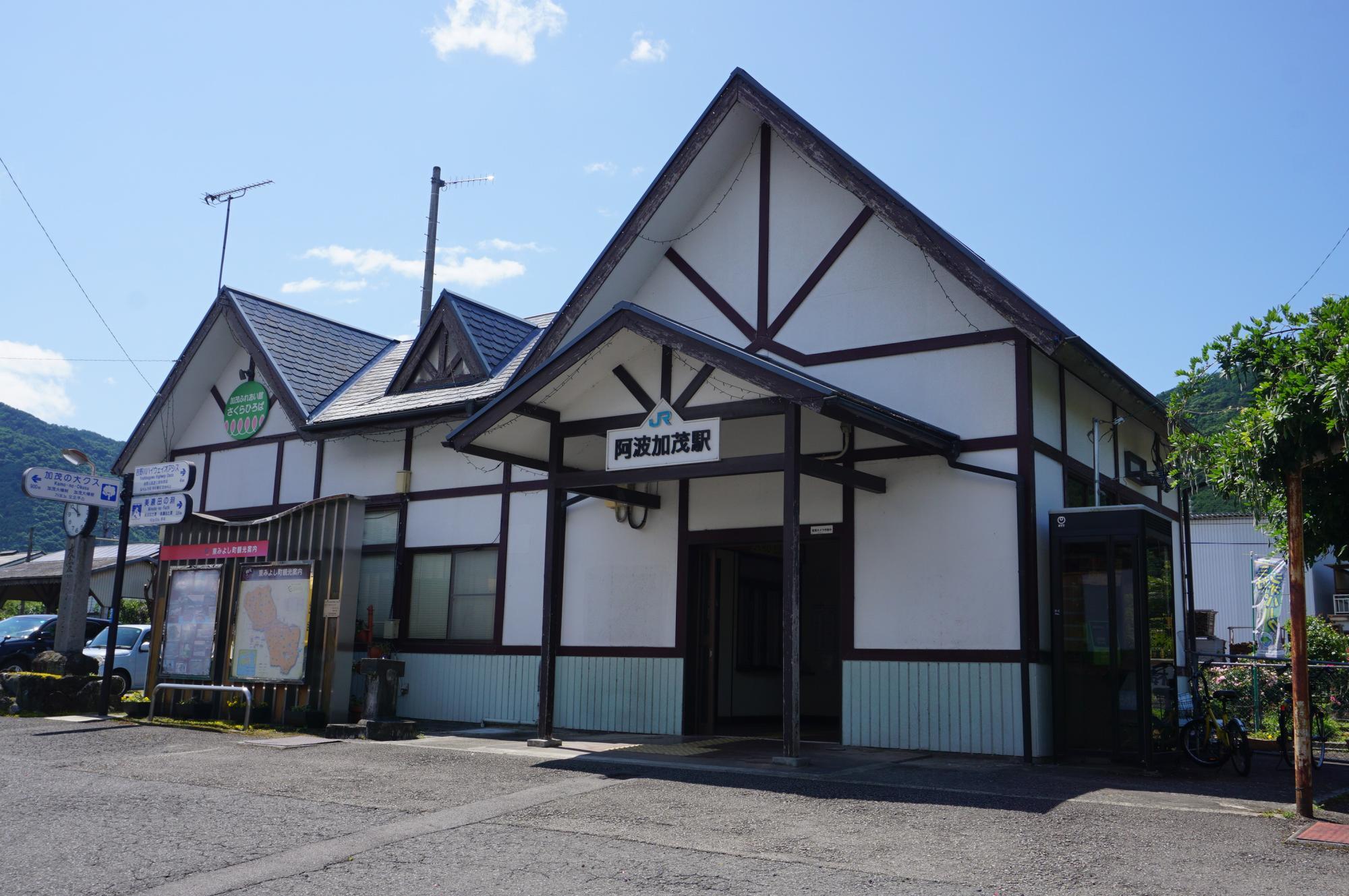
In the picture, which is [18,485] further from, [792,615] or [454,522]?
[792,615]

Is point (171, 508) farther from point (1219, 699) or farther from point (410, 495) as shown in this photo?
point (1219, 699)

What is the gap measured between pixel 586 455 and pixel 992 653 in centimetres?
559

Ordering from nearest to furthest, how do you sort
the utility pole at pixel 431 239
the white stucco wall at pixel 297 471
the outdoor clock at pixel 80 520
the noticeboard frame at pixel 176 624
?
the noticeboard frame at pixel 176 624 < the outdoor clock at pixel 80 520 < the white stucco wall at pixel 297 471 < the utility pole at pixel 431 239

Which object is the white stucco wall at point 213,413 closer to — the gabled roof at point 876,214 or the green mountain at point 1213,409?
the gabled roof at point 876,214

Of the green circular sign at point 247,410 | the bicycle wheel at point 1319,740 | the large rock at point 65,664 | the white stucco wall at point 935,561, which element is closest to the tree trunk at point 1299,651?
the bicycle wheel at point 1319,740

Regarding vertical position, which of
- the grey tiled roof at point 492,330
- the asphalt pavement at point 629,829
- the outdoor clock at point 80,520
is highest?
the grey tiled roof at point 492,330

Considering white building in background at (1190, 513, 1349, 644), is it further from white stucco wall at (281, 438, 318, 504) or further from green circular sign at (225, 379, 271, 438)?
green circular sign at (225, 379, 271, 438)

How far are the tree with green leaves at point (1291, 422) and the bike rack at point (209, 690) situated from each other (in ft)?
37.5

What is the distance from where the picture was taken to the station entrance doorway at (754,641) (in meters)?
14.3

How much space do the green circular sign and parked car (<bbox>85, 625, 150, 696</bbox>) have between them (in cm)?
460

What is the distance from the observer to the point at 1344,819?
7.99m

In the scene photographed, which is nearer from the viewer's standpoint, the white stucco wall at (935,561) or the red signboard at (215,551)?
the white stucco wall at (935,561)

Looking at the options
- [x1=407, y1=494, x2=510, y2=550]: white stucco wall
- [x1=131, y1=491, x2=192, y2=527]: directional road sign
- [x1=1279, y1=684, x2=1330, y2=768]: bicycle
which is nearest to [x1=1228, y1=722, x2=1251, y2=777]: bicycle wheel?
[x1=1279, y1=684, x2=1330, y2=768]: bicycle

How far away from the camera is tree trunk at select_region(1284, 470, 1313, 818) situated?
26.4ft
